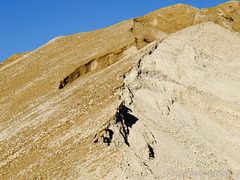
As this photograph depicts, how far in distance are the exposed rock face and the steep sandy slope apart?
7 centimetres

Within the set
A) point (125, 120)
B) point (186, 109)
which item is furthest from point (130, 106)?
point (186, 109)

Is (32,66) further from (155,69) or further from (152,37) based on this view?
(155,69)

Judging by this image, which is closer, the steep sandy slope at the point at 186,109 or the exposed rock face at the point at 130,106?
the exposed rock face at the point at 130,106

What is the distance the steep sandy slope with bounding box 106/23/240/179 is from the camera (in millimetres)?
16750

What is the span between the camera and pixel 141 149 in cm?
1648

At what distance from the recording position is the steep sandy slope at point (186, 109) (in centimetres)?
1675

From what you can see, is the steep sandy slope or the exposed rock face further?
the steep sandy slope

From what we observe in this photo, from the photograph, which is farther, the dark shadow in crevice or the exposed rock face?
the dark shadow in crevice

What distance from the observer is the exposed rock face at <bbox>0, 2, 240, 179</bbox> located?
53.1 feet

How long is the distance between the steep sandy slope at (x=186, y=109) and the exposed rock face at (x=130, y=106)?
0.07 meters

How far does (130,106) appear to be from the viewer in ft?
64.2

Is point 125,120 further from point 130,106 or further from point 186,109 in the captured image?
point 186,109

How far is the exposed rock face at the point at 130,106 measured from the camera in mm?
16172

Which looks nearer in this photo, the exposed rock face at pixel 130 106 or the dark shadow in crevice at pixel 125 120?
the exposed rock face at pixel 130 106
